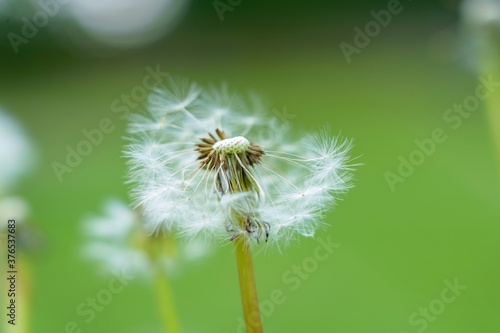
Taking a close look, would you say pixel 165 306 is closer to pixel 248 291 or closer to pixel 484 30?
pixel 248 291

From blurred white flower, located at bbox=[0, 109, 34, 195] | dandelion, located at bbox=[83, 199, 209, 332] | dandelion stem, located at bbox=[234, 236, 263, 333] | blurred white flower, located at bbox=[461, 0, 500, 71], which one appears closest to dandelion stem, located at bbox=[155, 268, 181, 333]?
dandelion, located at bbox=[83, 199, 209, 332]

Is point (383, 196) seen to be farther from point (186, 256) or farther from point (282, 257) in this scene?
point (186, 256)

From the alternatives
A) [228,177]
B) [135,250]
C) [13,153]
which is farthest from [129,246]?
[13,153]

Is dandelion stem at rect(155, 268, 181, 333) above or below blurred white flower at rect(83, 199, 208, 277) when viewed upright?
below

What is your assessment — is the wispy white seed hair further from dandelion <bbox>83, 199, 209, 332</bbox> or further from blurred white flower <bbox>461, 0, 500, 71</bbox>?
blurred white flower <bbox>461, 0, 500, 71</bbox>

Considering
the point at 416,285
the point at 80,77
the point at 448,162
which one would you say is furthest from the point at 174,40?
the point at 416,285

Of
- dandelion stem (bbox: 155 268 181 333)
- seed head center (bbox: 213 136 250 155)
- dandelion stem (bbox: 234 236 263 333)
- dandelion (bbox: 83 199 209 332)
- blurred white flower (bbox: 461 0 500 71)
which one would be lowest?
dandelion stem (bbox: 234 236 263 333)
